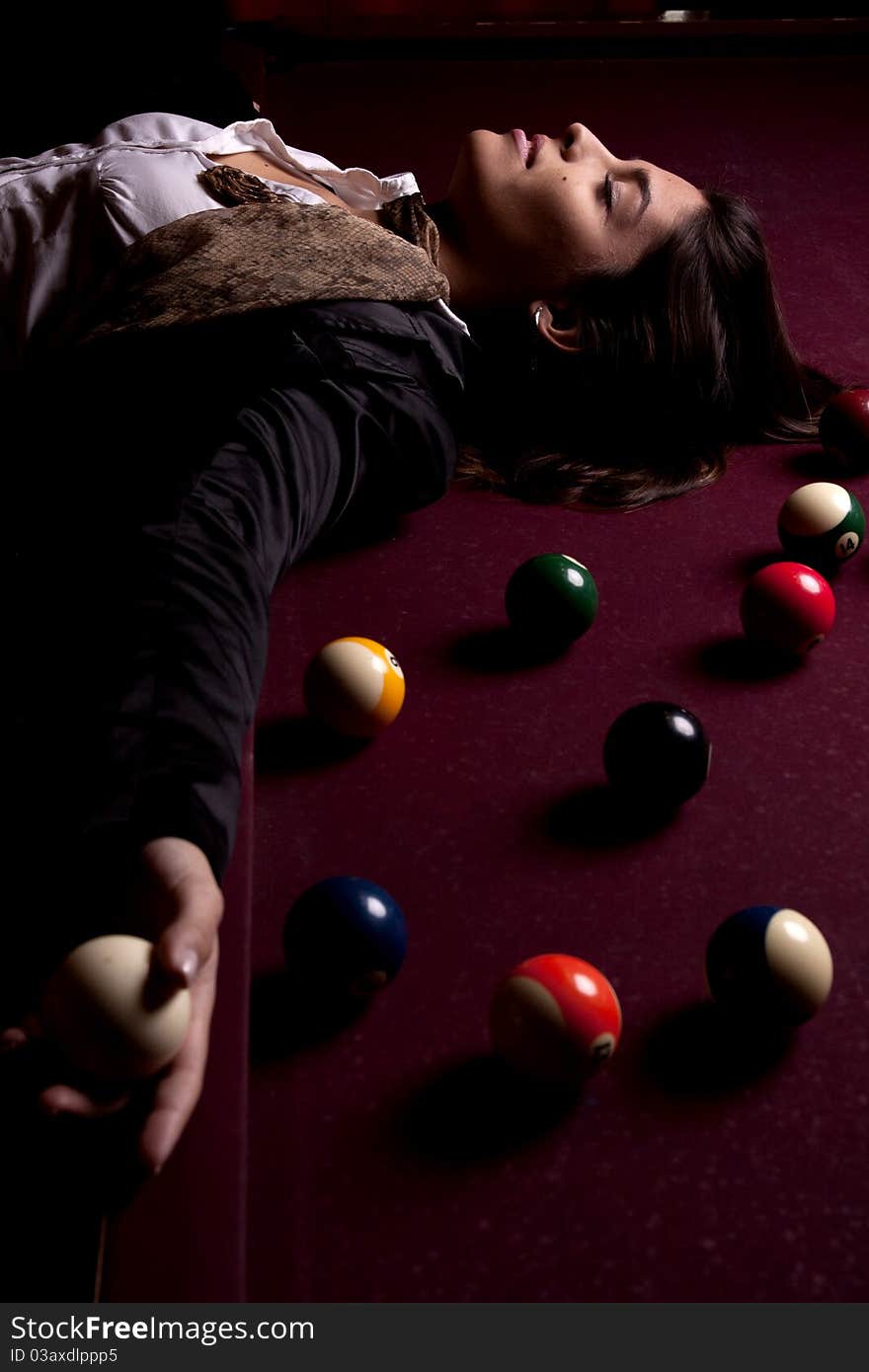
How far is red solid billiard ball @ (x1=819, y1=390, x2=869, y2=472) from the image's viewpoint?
1896 mm

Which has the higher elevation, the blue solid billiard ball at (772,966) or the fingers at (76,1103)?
the fingers at (76,1103)

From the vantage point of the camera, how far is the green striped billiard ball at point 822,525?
5.38ft

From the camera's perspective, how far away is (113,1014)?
0.81m

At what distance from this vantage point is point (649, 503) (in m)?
1.87

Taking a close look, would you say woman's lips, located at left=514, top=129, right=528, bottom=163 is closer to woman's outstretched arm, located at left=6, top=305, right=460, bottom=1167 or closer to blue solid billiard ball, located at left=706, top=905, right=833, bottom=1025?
woman's outstretched arm, located at left=6, top=305, right=460, bottom=1167

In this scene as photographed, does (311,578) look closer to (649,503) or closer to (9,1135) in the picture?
(649,503)

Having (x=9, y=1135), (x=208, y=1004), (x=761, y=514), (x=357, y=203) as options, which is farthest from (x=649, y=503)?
(x=9, y=1135)

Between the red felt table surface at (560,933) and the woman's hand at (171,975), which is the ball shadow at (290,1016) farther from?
the woman's hand at (171,975)

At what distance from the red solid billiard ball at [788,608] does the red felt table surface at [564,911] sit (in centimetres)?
5

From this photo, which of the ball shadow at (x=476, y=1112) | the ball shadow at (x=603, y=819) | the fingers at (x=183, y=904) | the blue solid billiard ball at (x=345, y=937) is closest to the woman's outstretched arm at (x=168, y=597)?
the fingers at (x=183, y=904)

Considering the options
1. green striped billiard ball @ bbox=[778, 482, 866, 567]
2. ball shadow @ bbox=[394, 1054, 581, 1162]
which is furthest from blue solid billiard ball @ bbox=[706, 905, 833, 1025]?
green striped billiard ball @ bbox=[778, 482, 866, 567]

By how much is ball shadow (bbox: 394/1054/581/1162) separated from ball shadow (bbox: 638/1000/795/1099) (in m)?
0.08

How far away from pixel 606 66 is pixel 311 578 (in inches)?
104

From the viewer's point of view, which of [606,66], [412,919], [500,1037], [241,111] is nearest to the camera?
[500,1037]
